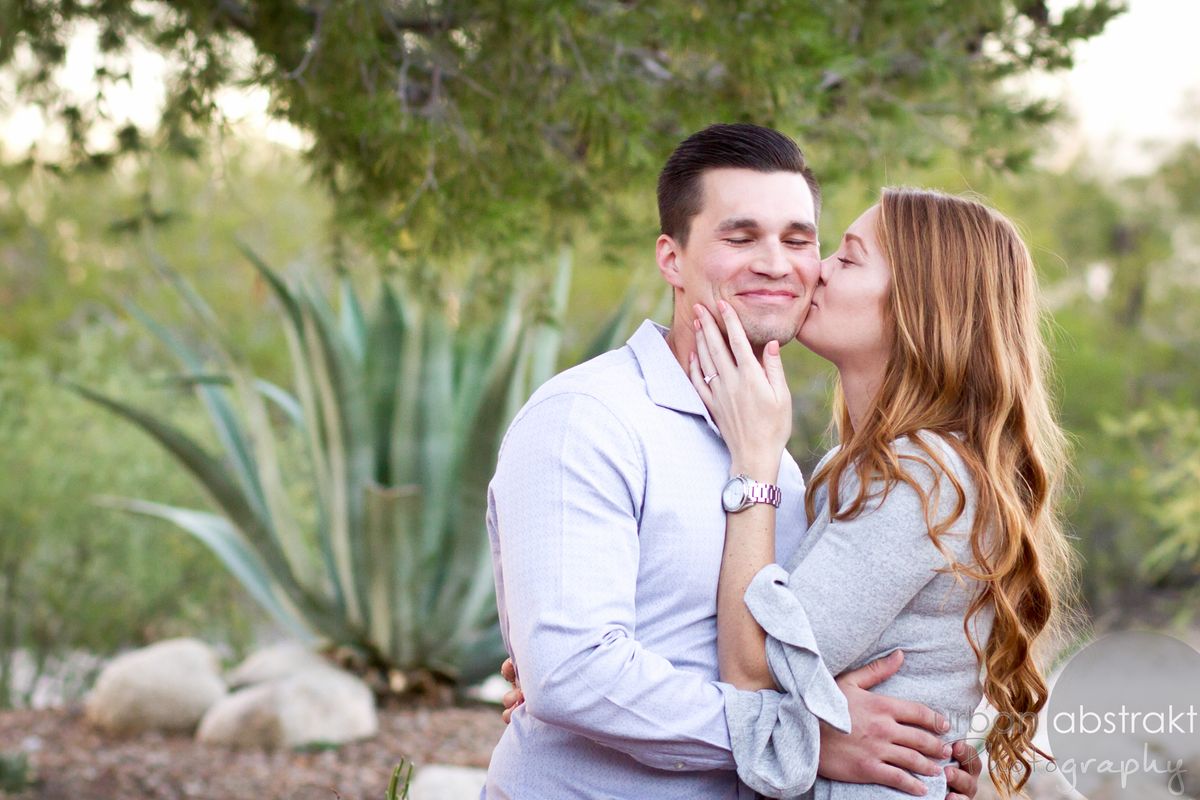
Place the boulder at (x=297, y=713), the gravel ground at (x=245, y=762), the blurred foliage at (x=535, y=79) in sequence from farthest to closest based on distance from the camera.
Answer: the boulder at (x=297, y=713)
the gravel ground at (x=245, y=762)
the blurred foliage at (x=535, y=79)

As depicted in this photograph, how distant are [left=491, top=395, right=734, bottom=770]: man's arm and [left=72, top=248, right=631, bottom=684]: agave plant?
405 centimetres

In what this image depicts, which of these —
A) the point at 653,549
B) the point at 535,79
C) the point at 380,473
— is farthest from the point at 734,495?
the point at 380,473

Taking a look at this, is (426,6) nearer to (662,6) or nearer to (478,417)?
(662,6)

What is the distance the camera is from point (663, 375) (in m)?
2.56

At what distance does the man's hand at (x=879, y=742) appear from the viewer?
2.27 meters

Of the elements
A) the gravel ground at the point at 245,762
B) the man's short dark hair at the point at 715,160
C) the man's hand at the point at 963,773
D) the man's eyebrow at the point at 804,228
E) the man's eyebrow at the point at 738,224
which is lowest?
the gravel ground at the point at 245,762

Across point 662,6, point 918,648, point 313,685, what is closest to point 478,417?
point 313,685

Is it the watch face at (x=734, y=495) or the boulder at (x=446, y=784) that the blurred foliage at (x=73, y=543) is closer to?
the boulder at (x=446, y=784)

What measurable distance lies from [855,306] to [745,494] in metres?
0.56

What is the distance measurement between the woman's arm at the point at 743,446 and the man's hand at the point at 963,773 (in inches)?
17.8

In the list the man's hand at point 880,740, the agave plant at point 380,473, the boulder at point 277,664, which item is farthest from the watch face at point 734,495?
the boulder at point 277,664

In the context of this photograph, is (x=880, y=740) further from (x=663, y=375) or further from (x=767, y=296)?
(x=767, y=296)

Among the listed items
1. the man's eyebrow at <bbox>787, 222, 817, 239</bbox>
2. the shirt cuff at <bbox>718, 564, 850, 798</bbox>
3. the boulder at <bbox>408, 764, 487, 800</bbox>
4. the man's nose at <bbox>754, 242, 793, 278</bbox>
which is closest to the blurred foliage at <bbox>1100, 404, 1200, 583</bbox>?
the boulder at <bbox>408, 764, 487, 800</bbox>

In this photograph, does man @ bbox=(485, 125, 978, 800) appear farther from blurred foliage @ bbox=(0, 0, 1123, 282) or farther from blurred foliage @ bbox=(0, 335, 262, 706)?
blurred foliage @ bbox=(0, 335, 262, 706)
